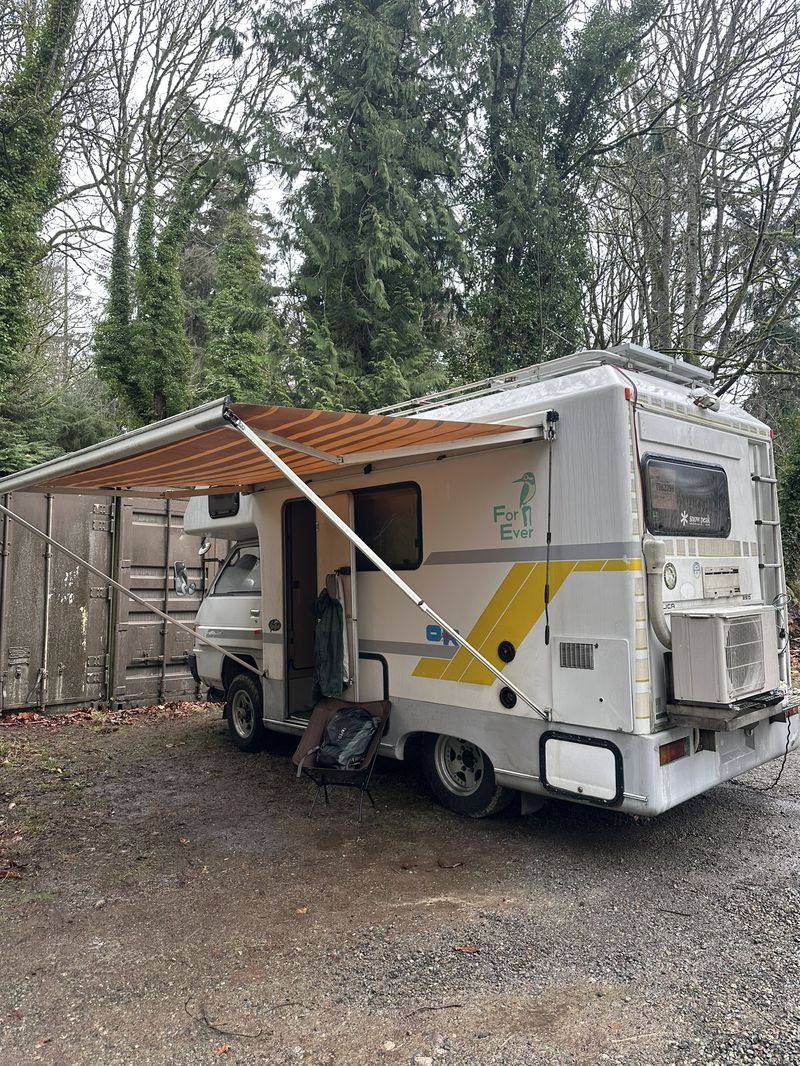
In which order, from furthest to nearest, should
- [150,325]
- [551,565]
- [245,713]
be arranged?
1. [150,325]
2. [245,713]
3. [551,565]

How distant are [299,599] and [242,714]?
1.26 metres

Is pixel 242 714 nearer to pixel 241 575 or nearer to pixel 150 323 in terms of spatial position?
pixel 241 575

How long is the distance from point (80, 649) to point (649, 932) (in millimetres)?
6733

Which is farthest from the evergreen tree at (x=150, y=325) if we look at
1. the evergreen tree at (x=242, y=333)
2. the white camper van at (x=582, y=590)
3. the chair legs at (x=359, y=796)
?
the chair legs at (x=359, y=796)

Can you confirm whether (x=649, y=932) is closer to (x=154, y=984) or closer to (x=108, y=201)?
(x=154, y=984)

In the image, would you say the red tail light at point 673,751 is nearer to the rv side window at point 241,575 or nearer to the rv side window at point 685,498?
the rv side window at point 685,498

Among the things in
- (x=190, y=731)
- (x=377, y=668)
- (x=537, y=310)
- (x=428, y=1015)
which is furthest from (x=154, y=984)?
(x=537, y=310)

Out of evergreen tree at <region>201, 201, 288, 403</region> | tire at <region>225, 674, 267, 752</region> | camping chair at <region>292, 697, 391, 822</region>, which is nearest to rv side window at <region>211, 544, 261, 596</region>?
tire at <region>225, 674, 267, 752</region>

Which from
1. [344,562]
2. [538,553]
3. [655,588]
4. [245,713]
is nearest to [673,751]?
[655,588]

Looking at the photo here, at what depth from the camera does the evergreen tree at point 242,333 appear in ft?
43.0

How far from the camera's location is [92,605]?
8.25 meters

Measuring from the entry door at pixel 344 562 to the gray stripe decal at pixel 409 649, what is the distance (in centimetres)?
13

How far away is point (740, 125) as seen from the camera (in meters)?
11.2

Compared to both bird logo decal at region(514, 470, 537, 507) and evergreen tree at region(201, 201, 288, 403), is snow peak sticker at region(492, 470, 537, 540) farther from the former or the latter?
evergreen tree at region(201, 201, 288, 403)
